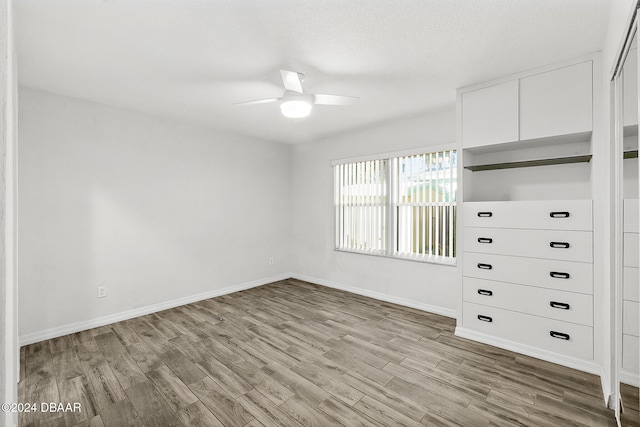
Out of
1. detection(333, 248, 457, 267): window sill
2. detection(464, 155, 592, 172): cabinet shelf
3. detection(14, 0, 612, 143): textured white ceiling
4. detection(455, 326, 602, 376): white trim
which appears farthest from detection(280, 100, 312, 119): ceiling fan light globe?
detection(455, 326, 602, 376): white trim

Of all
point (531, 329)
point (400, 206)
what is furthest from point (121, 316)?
point (531, 329)

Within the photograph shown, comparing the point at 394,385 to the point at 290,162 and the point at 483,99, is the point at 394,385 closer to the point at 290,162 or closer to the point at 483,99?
the point at 483,99

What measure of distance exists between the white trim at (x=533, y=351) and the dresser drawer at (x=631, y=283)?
1071 mm

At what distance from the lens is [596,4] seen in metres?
1.83

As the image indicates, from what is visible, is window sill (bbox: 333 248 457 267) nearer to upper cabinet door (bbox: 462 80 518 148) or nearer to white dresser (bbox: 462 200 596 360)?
white dresser (bbox: 462 200 596 360)

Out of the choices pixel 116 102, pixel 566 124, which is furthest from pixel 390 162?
pixel 116 102

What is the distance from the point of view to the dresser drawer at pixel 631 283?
1540mm

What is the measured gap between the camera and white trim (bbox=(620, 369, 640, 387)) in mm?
1532

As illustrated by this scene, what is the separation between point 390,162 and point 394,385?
293 centimetres

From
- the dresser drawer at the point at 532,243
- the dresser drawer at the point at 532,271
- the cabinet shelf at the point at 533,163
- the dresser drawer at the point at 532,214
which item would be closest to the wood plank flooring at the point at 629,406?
the dresser drawer at the point at 532,271

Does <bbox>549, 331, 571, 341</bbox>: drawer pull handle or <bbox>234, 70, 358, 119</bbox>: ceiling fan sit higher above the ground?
<bbox>234, 70, 358, 119</bbox>: ceiling fan

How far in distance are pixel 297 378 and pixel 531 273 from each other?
228 centimetres

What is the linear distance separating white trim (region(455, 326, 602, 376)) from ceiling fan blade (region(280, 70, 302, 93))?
2.91 m

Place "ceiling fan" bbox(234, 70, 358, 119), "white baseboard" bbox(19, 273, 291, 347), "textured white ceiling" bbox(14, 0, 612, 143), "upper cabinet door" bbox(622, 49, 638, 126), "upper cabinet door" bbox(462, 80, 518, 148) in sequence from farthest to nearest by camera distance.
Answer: "white baseboard" bbox(19, 273, 291, 347) → "upper cabinet door" bbox(462, 80, 518, 148) → "ceiling fan" bbox(234, 70, 358, 119) → "textured white ceiling" bbox(14, 0, 612, 143) → "upper cabinet door" bbox(622, 49, 638, 126)
